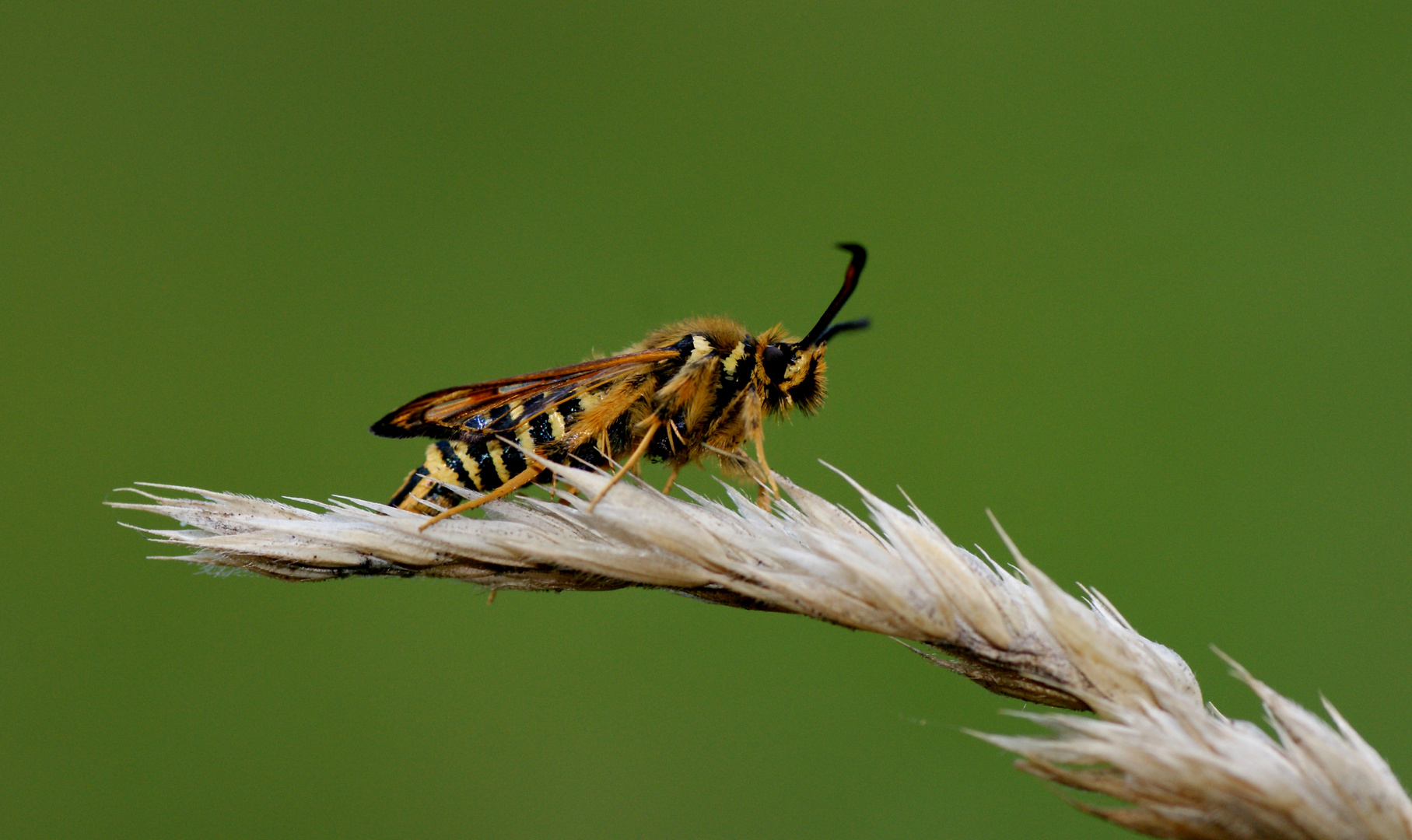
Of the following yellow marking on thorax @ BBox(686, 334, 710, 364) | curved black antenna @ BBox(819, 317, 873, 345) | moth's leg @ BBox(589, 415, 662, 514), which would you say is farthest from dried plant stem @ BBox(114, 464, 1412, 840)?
curved black antenna @ BBox(819, 317, 873, 345)

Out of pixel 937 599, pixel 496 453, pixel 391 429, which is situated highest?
pixel 391 429

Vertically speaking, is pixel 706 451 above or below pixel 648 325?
below

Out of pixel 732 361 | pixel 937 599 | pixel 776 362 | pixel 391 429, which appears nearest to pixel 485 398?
pixel 391 429

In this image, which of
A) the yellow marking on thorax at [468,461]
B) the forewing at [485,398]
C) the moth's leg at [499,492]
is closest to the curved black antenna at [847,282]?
the forewing at [485,398]

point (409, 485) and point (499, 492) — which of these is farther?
point (409, 485)

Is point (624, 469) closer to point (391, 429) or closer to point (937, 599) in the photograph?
point (937, 599)

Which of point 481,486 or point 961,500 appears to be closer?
point 481,486

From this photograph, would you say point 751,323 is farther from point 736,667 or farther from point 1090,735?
point 1090,735

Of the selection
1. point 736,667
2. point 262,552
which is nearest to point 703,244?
point 736,667
